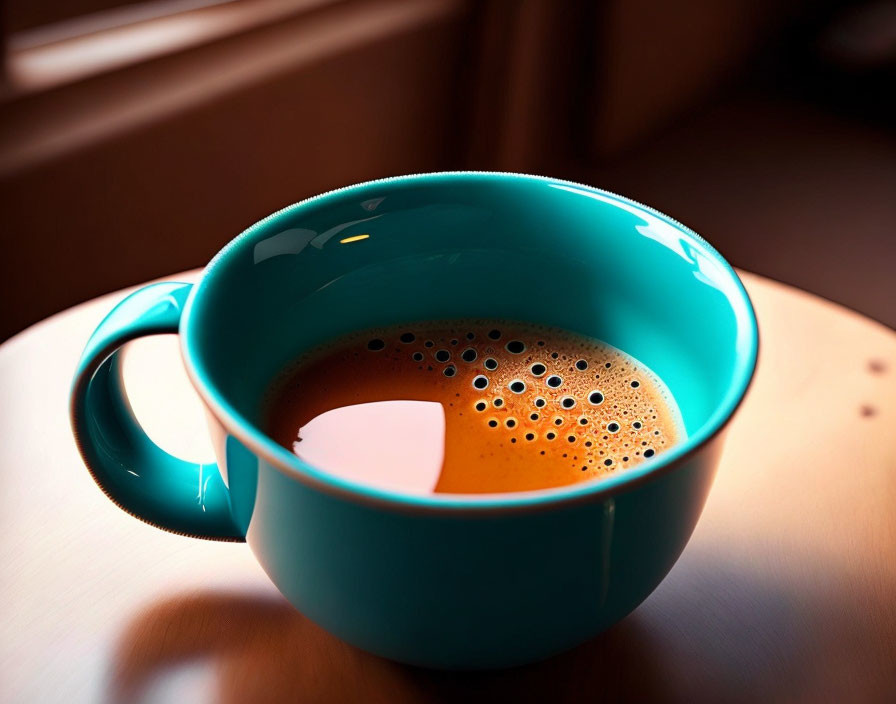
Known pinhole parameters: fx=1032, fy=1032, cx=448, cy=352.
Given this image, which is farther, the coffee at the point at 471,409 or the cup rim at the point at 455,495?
the coffee at the point at 471,409

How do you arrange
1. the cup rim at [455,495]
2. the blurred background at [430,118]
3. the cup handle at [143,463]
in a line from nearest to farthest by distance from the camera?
the cup rim at [455,495], the cup handle at [143,463], the blurred background at [430,118]

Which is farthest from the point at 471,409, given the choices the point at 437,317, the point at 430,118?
the point at 430,118

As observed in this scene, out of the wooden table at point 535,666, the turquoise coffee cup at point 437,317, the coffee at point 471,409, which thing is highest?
the turquoise coffee cup at point 437,317

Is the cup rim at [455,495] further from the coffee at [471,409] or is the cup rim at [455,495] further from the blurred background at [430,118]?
the blurred background at [430,118]

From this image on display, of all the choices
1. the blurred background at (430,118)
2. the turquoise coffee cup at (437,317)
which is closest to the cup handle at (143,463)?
the turquoise coffee cup at (437,317)

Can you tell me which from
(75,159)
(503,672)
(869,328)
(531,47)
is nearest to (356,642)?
(503,672)

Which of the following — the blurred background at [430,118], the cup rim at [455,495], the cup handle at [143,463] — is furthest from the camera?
the blurred background at [430,118]

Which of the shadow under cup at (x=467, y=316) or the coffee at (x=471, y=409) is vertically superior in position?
the shadow under cup at (x=467, y=316)

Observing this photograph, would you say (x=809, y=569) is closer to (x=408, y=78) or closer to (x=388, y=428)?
(x=388, y=428)
